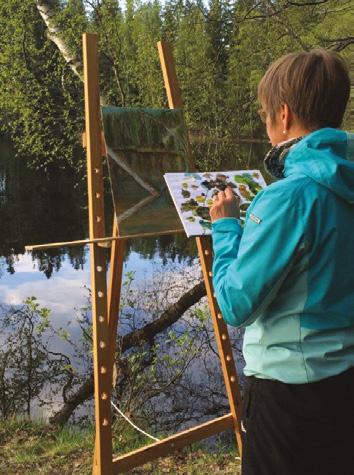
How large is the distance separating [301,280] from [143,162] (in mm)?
1415

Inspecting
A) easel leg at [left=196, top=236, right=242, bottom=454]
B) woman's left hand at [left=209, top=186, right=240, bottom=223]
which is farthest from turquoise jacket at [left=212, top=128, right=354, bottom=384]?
easel leg at [left=196, top=236, right=242, bottom=454]

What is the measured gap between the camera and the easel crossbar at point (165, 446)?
2188 mm

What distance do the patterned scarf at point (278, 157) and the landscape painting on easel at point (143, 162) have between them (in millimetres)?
1074

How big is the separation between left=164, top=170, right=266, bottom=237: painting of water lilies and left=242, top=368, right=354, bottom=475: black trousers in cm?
103

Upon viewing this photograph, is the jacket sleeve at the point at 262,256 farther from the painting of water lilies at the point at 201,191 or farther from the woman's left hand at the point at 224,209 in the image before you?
the painting of water lilies at the point at 201,191

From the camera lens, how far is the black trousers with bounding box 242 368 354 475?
3.81 ft

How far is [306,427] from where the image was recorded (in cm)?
117

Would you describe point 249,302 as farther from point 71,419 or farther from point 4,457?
point 71,419

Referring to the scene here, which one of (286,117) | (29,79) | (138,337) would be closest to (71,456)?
(138,337)

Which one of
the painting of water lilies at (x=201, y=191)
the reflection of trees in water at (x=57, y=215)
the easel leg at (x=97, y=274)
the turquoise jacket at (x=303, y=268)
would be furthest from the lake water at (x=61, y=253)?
the turquoise jacket at (x=303, y=268)

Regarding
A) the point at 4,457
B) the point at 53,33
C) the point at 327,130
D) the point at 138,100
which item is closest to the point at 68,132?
the point at 138,100

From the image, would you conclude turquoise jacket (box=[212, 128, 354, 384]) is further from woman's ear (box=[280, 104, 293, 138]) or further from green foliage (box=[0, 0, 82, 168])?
green foliage (box=[0, 0, 82, 168])

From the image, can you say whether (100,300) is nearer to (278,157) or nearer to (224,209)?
(224,209)

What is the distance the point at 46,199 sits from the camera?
11.9 metres
